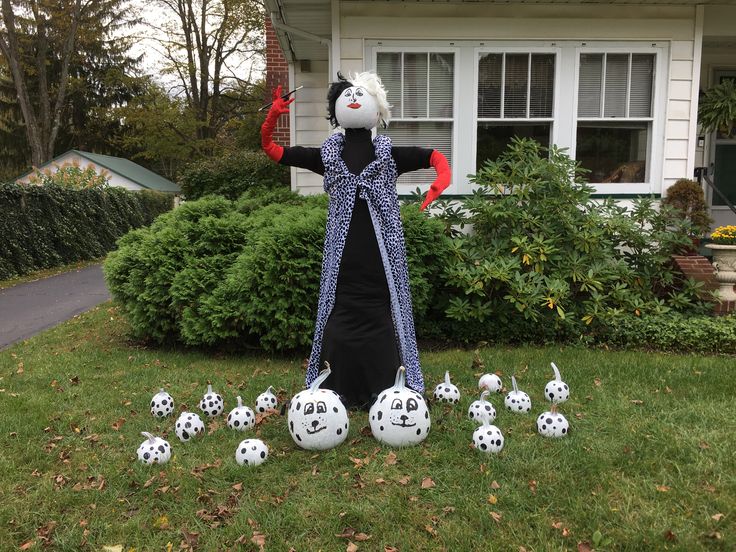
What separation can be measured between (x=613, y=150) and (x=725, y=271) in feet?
6.09

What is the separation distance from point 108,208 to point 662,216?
13.7m

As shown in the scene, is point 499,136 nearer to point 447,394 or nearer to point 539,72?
point 539,72

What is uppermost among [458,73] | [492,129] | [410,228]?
[458,73]

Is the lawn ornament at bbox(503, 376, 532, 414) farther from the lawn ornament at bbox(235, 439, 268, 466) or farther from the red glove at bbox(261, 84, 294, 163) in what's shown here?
the red glove at bbox(261, 84, 294, 163)

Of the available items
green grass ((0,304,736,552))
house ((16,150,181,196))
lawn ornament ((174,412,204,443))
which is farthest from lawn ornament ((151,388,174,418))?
house ((16,150,181,196))

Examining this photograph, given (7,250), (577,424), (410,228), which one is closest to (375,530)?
(577,424)

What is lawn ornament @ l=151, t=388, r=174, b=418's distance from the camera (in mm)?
3752

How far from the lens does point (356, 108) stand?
11.9 ft

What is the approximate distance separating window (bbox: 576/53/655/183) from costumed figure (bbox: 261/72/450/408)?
379cm

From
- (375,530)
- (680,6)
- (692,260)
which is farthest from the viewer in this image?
(680,6)

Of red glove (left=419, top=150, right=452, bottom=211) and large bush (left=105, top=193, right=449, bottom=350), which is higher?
red glove (left=419, top=150, right=452, bottom=211)

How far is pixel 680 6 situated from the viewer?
21.1 ft

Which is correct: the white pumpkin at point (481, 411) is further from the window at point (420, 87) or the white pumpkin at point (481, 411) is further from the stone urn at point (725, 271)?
the stone urn at point (725, 271)

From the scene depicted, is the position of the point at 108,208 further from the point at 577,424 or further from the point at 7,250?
the point at 577,424
